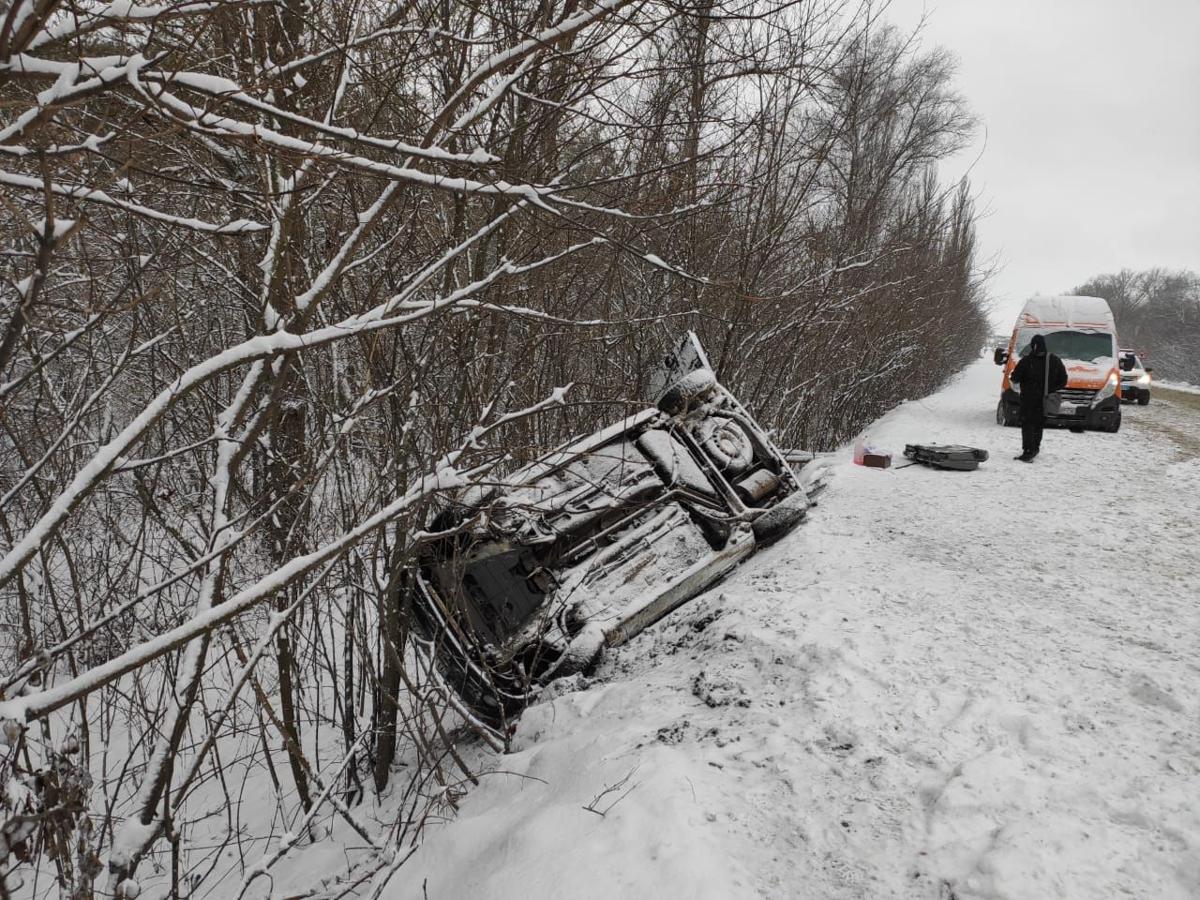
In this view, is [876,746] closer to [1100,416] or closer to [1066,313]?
[1100,416]

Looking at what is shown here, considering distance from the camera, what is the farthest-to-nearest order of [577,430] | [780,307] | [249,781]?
[780,307]
[577,430]
[249,781]

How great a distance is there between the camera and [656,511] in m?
4.81

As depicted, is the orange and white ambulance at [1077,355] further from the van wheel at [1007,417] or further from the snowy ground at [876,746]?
the snowy ground at [876,746]

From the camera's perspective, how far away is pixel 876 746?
9.39 feet

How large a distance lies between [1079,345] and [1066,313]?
0.82 meters

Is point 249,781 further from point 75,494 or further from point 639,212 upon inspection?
point 639,212

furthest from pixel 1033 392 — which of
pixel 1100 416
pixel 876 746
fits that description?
pixel 876 746

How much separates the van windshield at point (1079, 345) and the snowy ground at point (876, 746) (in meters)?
7.23

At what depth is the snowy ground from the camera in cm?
233

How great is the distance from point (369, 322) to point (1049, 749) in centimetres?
308

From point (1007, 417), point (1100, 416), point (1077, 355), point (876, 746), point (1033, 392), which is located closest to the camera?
point (876, 746)

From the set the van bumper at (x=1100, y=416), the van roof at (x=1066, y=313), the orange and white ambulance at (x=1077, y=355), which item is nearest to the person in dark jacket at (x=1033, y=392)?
the orange and white ambulance at (x=1077, y=355)

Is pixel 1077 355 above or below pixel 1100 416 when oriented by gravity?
above

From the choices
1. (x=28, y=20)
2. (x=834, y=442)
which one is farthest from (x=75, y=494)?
(x=834, y=442)
